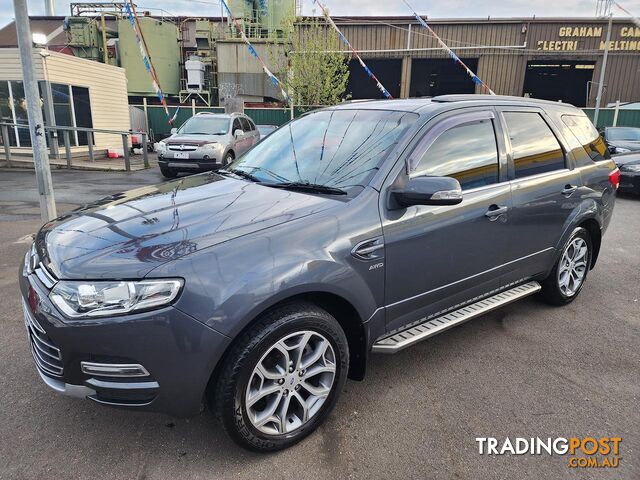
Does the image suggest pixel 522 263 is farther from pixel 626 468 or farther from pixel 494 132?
pixel 626 468

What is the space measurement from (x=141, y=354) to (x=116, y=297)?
0.89 feet

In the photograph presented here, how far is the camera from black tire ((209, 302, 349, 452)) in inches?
84.3

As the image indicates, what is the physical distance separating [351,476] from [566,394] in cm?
158

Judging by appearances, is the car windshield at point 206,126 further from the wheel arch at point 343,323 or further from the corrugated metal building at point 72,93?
the wheel arch at point 343,323

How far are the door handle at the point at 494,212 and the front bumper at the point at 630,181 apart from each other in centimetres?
862

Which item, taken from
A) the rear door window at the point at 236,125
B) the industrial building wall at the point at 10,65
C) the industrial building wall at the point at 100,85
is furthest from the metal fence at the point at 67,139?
the rear door window at the point at 236,125

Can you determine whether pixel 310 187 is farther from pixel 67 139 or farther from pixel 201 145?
pixel 67 139

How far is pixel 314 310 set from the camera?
2385 millimetres

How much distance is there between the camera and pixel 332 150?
3.11 meters

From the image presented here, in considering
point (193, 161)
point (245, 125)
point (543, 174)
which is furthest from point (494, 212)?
point (245, 125)

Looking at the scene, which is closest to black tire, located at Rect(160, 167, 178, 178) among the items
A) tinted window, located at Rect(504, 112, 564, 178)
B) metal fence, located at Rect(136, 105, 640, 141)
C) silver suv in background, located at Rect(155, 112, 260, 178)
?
silver suv in background, located at Rect(155, 112, 260, 178)

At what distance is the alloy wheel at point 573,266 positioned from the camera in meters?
4.13

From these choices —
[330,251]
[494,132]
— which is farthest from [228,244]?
[494,132]

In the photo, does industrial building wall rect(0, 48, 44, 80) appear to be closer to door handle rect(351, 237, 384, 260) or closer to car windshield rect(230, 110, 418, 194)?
car windshield rect(230, 110, 418, 194)
